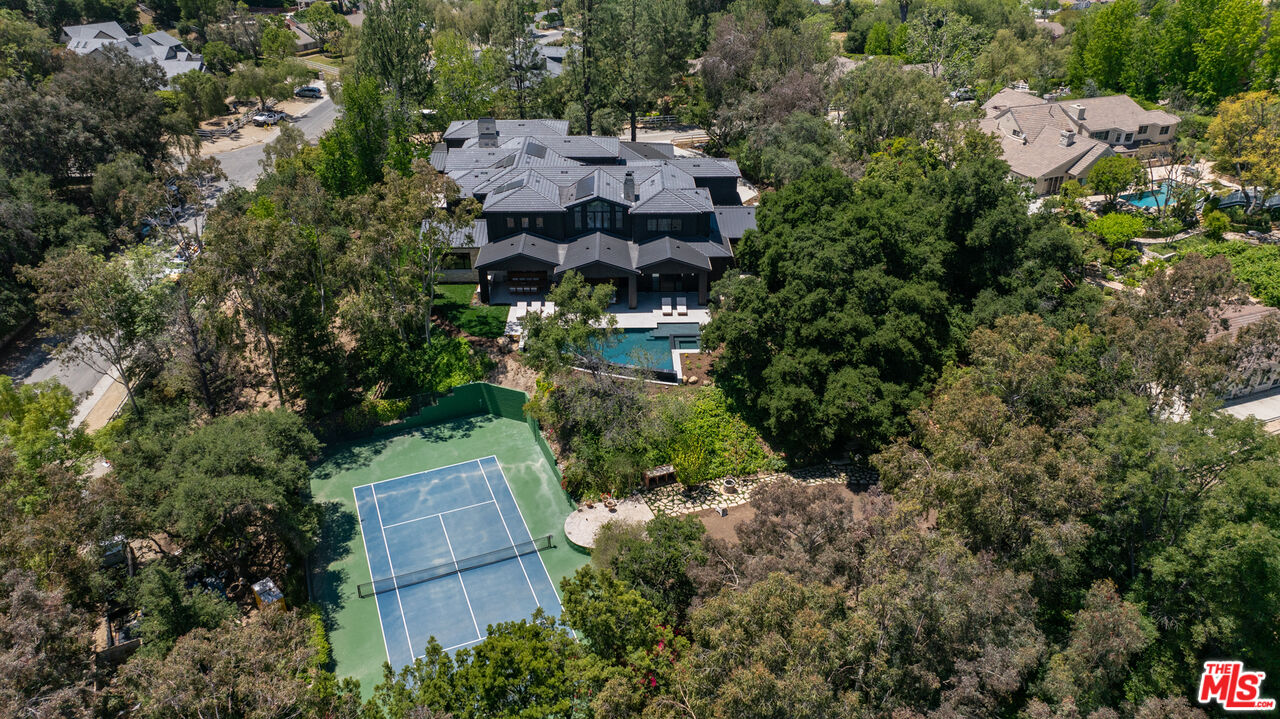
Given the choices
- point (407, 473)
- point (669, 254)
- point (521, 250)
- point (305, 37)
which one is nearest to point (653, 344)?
point (669, 254)

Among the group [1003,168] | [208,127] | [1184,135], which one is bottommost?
[208,127]

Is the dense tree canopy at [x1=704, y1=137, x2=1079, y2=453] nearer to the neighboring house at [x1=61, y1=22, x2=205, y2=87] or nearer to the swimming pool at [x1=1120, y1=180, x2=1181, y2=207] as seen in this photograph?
the swimming pool at [x1=1120, y1=180, x2=1181, y2=207]

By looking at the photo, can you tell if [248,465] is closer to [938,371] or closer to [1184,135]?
[938,371]

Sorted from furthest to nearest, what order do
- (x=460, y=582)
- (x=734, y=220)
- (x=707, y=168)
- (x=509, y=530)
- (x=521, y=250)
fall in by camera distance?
(x=707, y=168), (x=734, y=220), (x=521, y=250), (x=509, y=530), (x=460, y=582)

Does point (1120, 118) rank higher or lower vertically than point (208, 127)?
higher

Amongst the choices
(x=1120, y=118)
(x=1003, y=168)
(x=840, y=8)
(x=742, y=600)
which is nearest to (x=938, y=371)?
(x=1003, y=168)

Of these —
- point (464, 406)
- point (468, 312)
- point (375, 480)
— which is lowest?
point (375, 480)

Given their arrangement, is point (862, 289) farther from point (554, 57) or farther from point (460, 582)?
point (554, 57)
